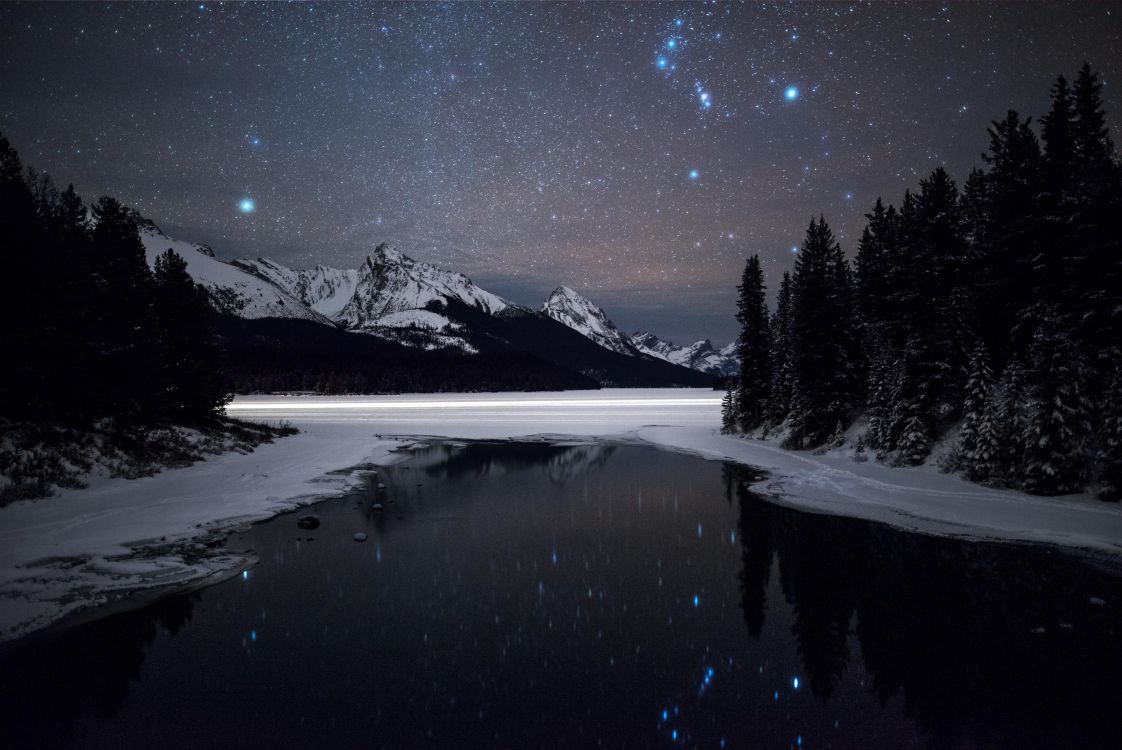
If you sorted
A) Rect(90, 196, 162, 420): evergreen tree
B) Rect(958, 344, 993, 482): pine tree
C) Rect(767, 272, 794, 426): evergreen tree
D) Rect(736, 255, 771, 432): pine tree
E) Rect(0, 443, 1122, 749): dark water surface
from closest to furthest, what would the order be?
1. Rect(0, 443, 1122, 749): dark water surface
2. Rect(958, 344, 993, 482): pine tree
3. Rect(90, 196, 162, 420): evergreen tree
4. Rect(767, 272, 794, 426): evergreen tree
5. Rect(736, 255, 771, 432): pine tree

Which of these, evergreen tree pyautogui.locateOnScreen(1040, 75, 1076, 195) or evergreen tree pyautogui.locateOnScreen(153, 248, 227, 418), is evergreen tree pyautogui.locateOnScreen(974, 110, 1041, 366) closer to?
evergreen tree pyautogui.locateOnScreen(1040, 75, 1076, 195)

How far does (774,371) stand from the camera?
1731 inches

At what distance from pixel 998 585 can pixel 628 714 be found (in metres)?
8.95

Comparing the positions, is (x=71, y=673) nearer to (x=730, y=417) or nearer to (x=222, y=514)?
(x=222, y=514)

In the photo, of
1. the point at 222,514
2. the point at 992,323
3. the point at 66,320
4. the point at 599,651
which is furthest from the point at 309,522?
the point at 992,323

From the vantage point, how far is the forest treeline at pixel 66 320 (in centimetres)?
1912

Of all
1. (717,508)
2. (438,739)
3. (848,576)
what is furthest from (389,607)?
(717,508)

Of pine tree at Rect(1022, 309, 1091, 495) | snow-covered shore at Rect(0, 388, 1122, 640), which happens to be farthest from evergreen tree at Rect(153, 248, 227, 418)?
pine tree at Rect(1022, 309, 1091, 495)

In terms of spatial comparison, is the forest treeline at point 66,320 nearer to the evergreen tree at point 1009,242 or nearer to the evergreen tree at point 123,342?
the evergreen tree at point 123,342

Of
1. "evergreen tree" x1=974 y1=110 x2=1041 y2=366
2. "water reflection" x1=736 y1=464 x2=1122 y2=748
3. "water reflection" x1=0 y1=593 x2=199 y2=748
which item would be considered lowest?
"water reflection" x1=0 y1=593 x2=199 y2=748

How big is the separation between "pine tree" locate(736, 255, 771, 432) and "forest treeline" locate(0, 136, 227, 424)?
39548 mm

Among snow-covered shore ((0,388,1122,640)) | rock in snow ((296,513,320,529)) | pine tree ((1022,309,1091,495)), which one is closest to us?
snow-covered shore ((0,388,1122,640))

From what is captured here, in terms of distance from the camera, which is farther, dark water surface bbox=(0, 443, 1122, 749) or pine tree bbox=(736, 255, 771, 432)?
pine tree bbox=(736, 255, 771, 432)

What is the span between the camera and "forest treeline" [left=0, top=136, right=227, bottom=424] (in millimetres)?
19125
